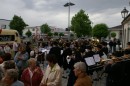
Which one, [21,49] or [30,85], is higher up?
[21,49]

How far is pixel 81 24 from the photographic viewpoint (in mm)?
76812

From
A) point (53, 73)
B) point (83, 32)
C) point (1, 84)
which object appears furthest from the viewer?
point (83, 32)

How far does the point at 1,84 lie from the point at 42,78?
1.68 m

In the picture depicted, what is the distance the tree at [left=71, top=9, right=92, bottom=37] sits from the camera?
7538 cm

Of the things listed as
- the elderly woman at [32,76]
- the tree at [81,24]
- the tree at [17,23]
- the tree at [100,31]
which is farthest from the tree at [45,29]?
the elderly woman at [32,76]

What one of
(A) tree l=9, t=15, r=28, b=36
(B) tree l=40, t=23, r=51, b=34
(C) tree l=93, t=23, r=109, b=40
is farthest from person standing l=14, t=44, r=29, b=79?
(C) tree l=93, t=23, r=109, b=40

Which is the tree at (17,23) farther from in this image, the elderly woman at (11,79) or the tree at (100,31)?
the elderly woman at (11,79)

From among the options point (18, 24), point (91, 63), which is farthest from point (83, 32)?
point (91, 63)

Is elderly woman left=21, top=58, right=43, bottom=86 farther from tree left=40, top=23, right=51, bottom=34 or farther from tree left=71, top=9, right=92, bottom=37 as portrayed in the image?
tree left=40, top=23, right=51, bottom=34

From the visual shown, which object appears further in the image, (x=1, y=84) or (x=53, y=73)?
(x=53, y=73)

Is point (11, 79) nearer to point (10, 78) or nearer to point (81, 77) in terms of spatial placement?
point (10, 78)

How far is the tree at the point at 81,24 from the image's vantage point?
247 feet

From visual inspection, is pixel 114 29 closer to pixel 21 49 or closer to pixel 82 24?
pixel 82 24

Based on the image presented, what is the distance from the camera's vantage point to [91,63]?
985 cm
